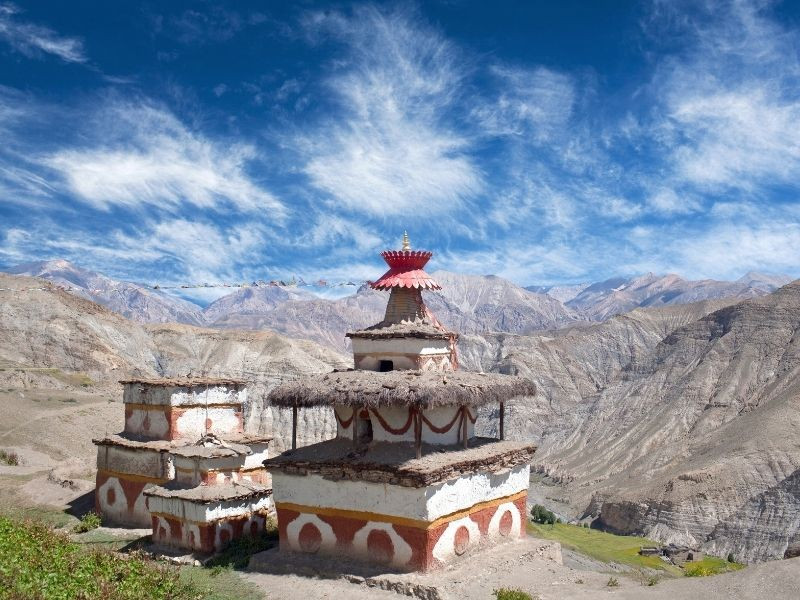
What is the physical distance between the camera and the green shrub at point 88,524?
986 inches

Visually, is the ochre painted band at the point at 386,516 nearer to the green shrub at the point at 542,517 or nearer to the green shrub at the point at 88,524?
the green shrub at the point at 88,524

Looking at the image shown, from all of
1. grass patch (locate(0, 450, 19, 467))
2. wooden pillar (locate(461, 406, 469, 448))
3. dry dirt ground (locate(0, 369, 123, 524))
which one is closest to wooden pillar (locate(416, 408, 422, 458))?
wooden pillar (locate(461, 406, 469, 448))

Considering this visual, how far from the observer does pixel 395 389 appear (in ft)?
59.2

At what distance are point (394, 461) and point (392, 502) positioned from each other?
101cm

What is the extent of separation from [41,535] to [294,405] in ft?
23.6

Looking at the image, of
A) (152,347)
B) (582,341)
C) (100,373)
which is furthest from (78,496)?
(582,341)

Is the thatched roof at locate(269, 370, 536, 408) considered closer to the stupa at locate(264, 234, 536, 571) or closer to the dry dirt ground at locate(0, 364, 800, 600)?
the stupa at locate(264, 234, 536, 571)

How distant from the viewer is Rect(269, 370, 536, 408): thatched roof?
17.9 metres

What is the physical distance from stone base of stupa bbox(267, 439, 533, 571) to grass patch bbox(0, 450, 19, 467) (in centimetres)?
2626

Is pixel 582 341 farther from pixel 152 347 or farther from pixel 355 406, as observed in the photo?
pixel 355 406

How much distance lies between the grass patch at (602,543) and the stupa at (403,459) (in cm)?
2989

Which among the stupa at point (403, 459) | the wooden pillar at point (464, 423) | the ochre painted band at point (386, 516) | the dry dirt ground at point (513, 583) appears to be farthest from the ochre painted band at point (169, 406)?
the wooden pillar at point (464, 423)

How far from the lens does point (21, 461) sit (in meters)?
40.8

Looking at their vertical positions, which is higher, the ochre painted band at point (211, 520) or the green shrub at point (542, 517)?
the ochre painted band at point (211, 520)
